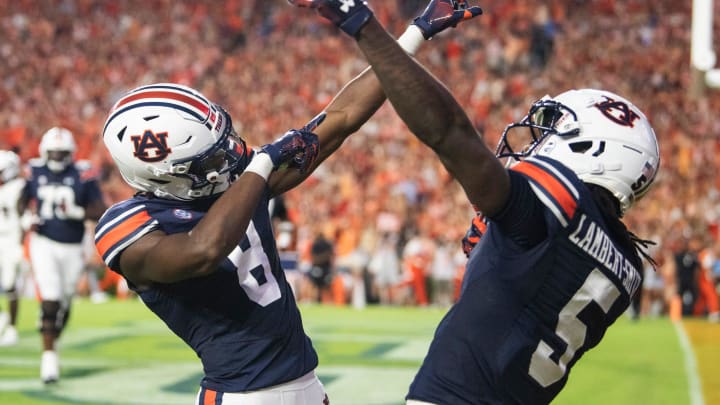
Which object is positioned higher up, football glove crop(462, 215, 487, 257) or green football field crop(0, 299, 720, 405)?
football glove crop(462, 215, 487, 257)

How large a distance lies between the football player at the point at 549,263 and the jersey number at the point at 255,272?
2.32 ft

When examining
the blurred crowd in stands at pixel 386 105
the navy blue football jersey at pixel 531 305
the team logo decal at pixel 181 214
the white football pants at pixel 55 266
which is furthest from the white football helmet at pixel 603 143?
the blurred crowd in stands at pixel 386 105

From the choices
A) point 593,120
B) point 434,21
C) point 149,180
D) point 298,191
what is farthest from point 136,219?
point 298,191

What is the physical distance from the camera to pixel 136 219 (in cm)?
306

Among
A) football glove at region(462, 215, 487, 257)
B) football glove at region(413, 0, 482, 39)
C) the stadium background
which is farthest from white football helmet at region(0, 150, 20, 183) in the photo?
football glove at region(462, 215, 487, 257)

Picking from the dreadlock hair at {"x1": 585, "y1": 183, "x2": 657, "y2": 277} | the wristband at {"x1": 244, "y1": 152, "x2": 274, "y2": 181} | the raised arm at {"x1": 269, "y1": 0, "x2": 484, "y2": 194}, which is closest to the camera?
the dreadlock hair at {"x1": 585, "y1": 183, "x2": 657, "y2": 277}

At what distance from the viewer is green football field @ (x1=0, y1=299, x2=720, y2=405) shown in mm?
7508

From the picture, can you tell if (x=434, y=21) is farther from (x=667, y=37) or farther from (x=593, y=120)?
(x=667, y=37)

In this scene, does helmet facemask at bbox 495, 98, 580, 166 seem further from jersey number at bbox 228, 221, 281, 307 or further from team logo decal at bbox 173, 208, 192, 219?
team logo decal at bbox 173, 208, 192, 219

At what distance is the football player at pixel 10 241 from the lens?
33.8ft

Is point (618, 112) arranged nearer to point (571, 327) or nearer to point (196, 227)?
point (571, 327)

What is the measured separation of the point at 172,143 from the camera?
A: 3.01 metres

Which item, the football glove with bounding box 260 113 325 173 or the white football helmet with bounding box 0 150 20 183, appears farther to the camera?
the white football helmet with bounding box 0 150 20 183

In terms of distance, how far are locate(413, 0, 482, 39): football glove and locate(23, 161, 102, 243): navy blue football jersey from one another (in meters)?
6.18
